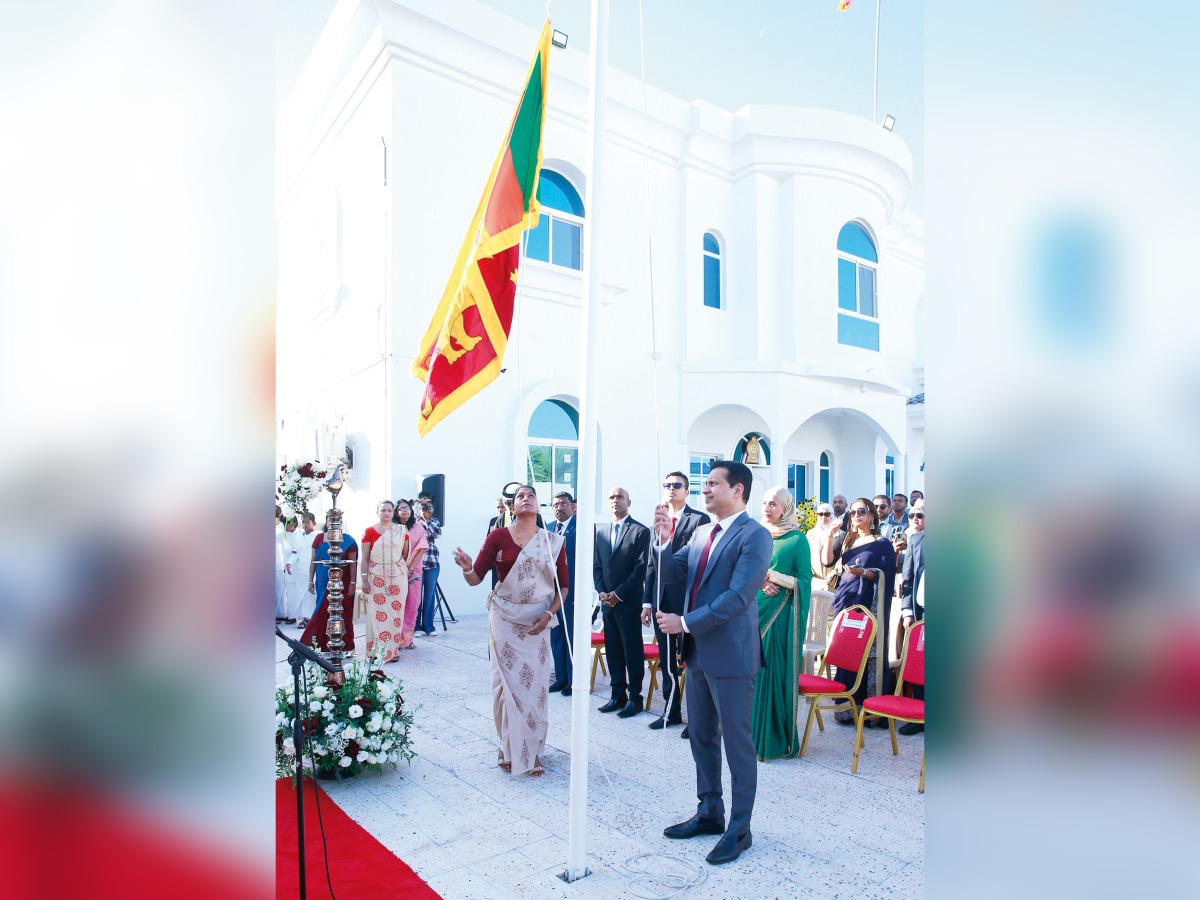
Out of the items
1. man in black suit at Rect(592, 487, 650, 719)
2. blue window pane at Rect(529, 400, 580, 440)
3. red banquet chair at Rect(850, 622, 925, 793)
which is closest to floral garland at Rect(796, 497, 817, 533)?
blue window pane at Rect(529, 400, 580, 440)

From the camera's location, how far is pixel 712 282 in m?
14.9

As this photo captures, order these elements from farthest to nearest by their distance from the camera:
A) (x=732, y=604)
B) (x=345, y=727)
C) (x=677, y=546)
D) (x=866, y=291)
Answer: (x=866, y=291), (x=677, y=546), (x=345, y=727), (x=732, y=604)

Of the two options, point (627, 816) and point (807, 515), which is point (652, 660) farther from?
point (807, 515)

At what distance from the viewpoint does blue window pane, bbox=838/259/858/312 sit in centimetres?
1595

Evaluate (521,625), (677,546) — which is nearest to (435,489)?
(677,546)

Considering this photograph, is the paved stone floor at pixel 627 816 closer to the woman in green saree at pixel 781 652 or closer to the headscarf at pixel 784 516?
the woman in green saree at pixel 781 652

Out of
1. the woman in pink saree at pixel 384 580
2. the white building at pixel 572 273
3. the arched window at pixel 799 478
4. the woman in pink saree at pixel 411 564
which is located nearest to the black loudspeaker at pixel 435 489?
the white building at pixel 572 273

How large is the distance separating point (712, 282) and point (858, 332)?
148 inches

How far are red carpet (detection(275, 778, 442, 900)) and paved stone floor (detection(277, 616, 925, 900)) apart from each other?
8 cm

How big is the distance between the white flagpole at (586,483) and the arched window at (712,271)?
1153cm

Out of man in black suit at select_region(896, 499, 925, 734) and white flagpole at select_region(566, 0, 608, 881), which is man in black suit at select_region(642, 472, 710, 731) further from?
white flagpole at select_region(566, 0, 608, 881)

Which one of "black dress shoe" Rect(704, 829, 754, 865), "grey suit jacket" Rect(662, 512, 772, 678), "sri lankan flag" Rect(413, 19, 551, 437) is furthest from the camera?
"sri lankan flag" Rect(413, 19, 551, 437)
